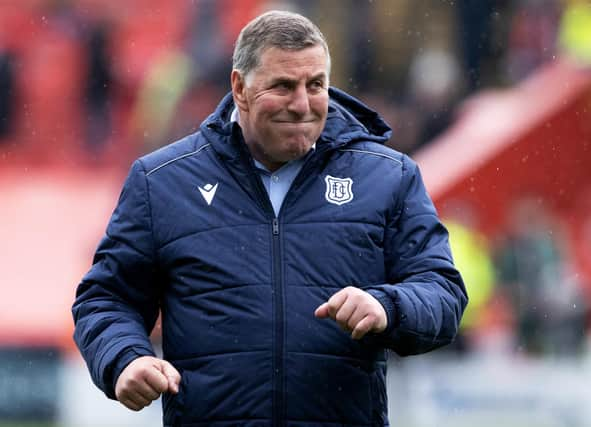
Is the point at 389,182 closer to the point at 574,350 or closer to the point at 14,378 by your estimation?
the point at 574,350

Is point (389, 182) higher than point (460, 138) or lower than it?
lower

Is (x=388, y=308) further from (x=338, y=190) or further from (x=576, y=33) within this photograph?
(x=576, y=33)

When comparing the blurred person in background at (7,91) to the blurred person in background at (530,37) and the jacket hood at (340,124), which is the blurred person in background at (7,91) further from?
the jacket hood at (340,124)

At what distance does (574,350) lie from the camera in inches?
405

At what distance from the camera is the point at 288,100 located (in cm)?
355

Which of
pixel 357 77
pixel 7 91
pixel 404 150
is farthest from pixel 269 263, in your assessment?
pixel 7 91

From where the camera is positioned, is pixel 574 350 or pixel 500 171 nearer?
pixel 574 350

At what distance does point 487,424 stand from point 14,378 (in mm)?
3407

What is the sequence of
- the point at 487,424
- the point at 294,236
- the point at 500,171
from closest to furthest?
the point at 294,236 < the point at 487,424 < the point at 500,171

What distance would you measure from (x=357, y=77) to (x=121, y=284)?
32.8 ft

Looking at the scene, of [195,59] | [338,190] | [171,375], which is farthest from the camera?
[195,59]

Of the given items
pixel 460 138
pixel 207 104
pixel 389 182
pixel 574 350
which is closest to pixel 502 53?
pixel 460 138

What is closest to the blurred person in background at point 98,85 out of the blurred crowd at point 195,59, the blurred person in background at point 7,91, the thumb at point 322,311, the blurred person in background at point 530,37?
the blurred crowd at point 195,59

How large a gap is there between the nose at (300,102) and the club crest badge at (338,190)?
187 mm
